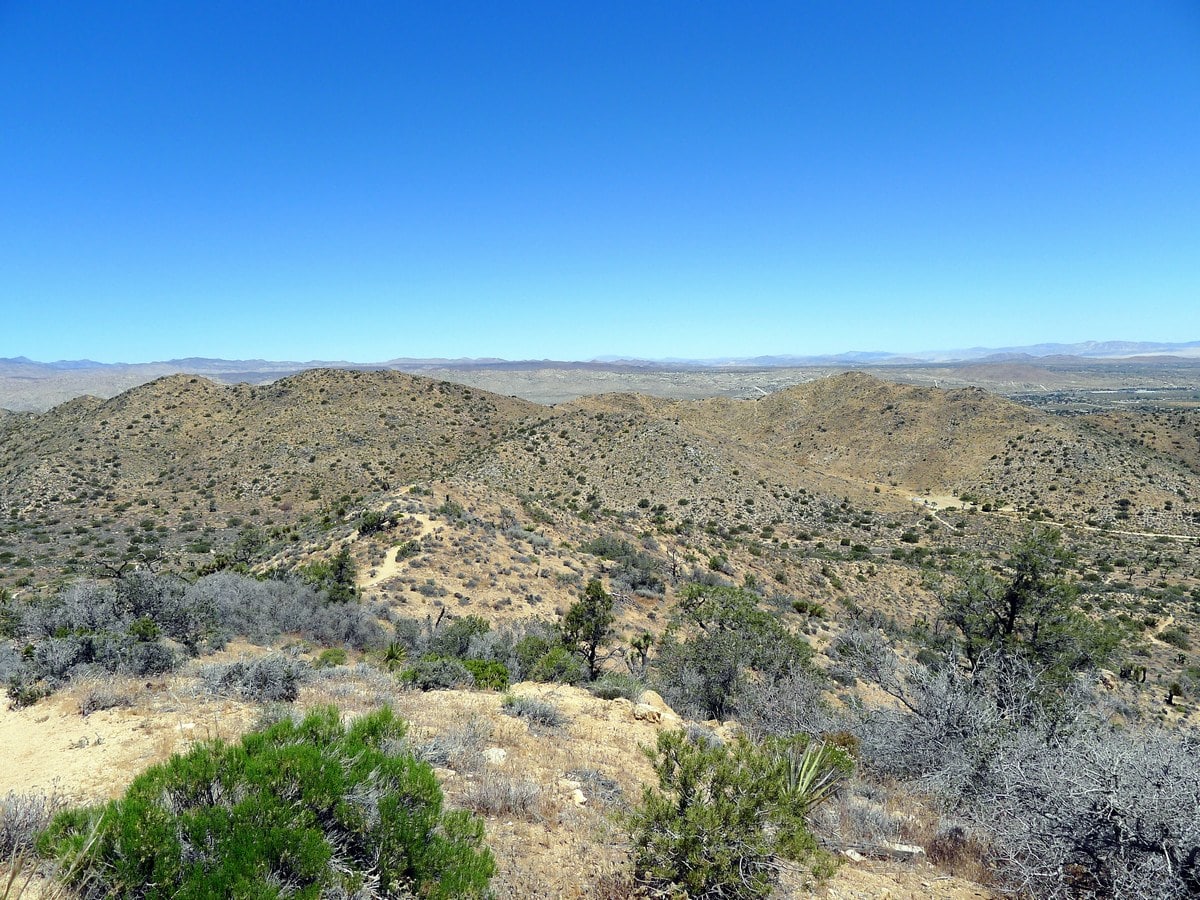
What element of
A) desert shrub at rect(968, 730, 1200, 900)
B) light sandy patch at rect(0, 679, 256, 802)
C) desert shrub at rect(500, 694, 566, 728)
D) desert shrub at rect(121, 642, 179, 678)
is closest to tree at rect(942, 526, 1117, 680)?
desert shrub at rect(968, 730, 1200, 900)

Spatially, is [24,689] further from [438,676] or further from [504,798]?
[504,798]

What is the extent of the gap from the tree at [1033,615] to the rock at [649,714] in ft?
26.8

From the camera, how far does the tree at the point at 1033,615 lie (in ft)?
42.5

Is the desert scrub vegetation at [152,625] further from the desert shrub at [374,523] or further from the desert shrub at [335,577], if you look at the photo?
the desert shrub at [374,523]

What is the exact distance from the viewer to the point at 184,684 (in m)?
8.62

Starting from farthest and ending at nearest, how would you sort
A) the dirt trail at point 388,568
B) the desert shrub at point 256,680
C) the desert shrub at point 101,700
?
the dirt trail at point 388,568, the desert shrub at point 256,680, the desert shrub at point 101,700

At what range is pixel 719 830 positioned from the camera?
4.32m

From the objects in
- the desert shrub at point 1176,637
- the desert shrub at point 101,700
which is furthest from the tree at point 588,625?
the desert shrub at point 1176,637

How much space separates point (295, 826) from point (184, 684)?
683cm

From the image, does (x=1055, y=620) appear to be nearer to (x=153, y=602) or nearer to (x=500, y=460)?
(x=153, y=602)

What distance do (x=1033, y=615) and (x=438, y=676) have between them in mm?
13366

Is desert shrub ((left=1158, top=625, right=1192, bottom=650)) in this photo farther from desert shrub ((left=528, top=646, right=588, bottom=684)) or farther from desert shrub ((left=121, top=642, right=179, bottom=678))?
desert shrub ((left=121, top=642, right=179, bottom=678))

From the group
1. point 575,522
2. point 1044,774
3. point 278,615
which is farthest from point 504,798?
point 575,522

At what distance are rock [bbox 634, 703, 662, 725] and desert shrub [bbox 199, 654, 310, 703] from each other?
16.9ft
